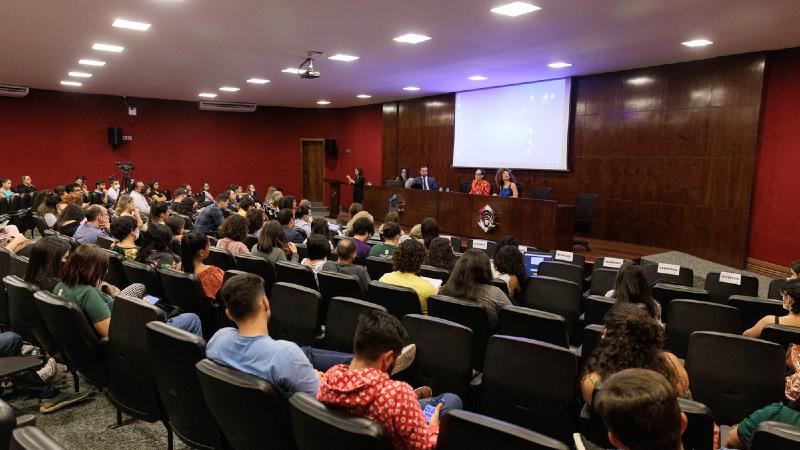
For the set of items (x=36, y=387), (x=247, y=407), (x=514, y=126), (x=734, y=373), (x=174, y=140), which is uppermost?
(x=514, y=126)

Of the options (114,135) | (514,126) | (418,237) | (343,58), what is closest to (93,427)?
(418,237)

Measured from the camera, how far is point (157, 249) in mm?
4074

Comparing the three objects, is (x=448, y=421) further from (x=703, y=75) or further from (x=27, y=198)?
(x=27, y=198)

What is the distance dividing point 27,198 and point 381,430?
11.9 meters

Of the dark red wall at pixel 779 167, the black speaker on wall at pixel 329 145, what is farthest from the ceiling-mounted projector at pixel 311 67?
the black speaker on wall at pixel 329 145

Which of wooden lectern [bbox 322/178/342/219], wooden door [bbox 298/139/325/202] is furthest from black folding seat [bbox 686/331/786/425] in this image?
wooden door [bbox 298/139/325/202]

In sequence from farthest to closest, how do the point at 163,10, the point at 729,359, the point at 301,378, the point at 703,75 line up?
the point at 703,75 < the point at 163,10 < the point at 729,359 < the point at 301,378

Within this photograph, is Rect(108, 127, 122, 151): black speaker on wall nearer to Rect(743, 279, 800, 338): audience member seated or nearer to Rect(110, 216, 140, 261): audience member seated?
Rect(110, 216, 140, 261): audience member seated

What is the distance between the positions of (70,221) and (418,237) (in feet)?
13.0

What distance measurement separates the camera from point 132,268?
3723 millimetres

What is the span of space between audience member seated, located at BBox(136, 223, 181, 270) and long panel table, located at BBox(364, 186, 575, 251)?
548cm

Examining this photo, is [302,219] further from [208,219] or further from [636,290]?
[636,290]

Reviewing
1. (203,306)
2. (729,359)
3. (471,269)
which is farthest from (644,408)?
(203,306)

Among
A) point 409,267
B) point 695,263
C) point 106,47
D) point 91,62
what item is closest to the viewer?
point 409,267
